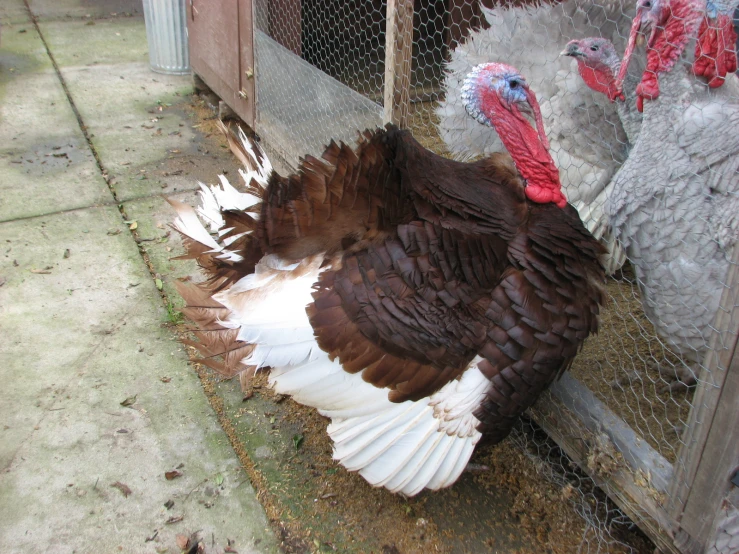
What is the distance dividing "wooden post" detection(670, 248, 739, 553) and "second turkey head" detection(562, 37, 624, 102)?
4.80 feet

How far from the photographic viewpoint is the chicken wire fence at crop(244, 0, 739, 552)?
5.53ft

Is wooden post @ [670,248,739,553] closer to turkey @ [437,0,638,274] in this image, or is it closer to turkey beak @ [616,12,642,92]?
turkey beak @ [616,12,642,92]

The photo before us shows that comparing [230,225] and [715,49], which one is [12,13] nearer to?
[230,225]

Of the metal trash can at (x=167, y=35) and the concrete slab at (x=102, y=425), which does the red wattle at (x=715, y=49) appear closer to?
the concrete slab at (x=102, y=425)

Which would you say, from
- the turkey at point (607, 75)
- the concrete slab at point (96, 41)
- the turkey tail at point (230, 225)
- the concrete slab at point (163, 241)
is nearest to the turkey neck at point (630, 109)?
the turkey at point (607, 75)

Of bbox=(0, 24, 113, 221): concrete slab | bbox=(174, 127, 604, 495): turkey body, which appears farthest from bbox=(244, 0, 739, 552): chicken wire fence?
bbox=(0, 24, 113, 221): concrete slab

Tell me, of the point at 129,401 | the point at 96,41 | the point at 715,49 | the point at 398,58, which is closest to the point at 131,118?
the point at 96,41

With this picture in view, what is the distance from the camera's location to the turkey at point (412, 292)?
1779 mm

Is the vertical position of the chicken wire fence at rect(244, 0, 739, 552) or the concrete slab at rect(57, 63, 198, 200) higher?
the chicken wire fence at rect(244, 0, 739, 552)

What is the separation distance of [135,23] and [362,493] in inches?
269

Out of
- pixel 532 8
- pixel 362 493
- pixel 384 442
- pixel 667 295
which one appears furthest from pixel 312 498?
pixel 532 8

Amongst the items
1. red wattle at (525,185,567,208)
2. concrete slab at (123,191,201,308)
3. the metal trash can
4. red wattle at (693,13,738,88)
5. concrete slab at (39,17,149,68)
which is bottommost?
concrete slab at (123,191,201,308)

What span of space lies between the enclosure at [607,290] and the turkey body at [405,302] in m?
0.34

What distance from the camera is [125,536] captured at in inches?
78.2
